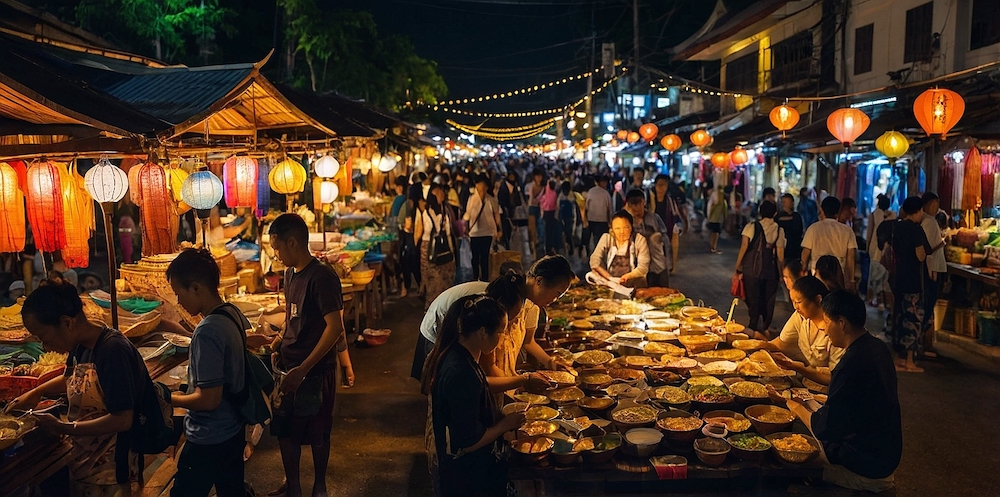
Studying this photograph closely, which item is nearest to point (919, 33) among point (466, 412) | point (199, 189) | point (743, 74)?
point (743, 74)

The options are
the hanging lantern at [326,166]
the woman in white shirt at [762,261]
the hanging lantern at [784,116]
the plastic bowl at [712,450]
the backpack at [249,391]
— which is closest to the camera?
the backpack at [249,391]

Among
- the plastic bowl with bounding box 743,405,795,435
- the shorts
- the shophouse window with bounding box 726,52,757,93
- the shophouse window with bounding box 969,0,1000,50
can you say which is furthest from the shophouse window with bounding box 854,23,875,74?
the shorts

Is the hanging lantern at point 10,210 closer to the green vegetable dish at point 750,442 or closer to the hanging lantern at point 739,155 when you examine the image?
the green vegetable dish at point 750,442

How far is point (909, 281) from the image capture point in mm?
9055

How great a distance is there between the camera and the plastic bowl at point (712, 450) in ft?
14.8

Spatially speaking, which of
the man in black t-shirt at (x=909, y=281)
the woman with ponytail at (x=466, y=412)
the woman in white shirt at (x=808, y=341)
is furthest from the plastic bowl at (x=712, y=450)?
the man in black t-shirt at (x=909, y=281)

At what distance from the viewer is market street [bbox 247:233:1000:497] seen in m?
5.95

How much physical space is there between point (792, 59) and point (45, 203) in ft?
67.5

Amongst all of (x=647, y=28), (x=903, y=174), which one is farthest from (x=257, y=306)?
(x=647, y=28)

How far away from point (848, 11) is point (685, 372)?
16032 mm

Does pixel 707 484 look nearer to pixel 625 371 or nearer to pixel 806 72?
pixel 625 371

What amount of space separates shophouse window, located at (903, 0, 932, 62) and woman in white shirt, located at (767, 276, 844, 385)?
11.5m

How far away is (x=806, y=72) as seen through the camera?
2052cm

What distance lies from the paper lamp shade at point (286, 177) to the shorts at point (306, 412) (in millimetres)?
4449
